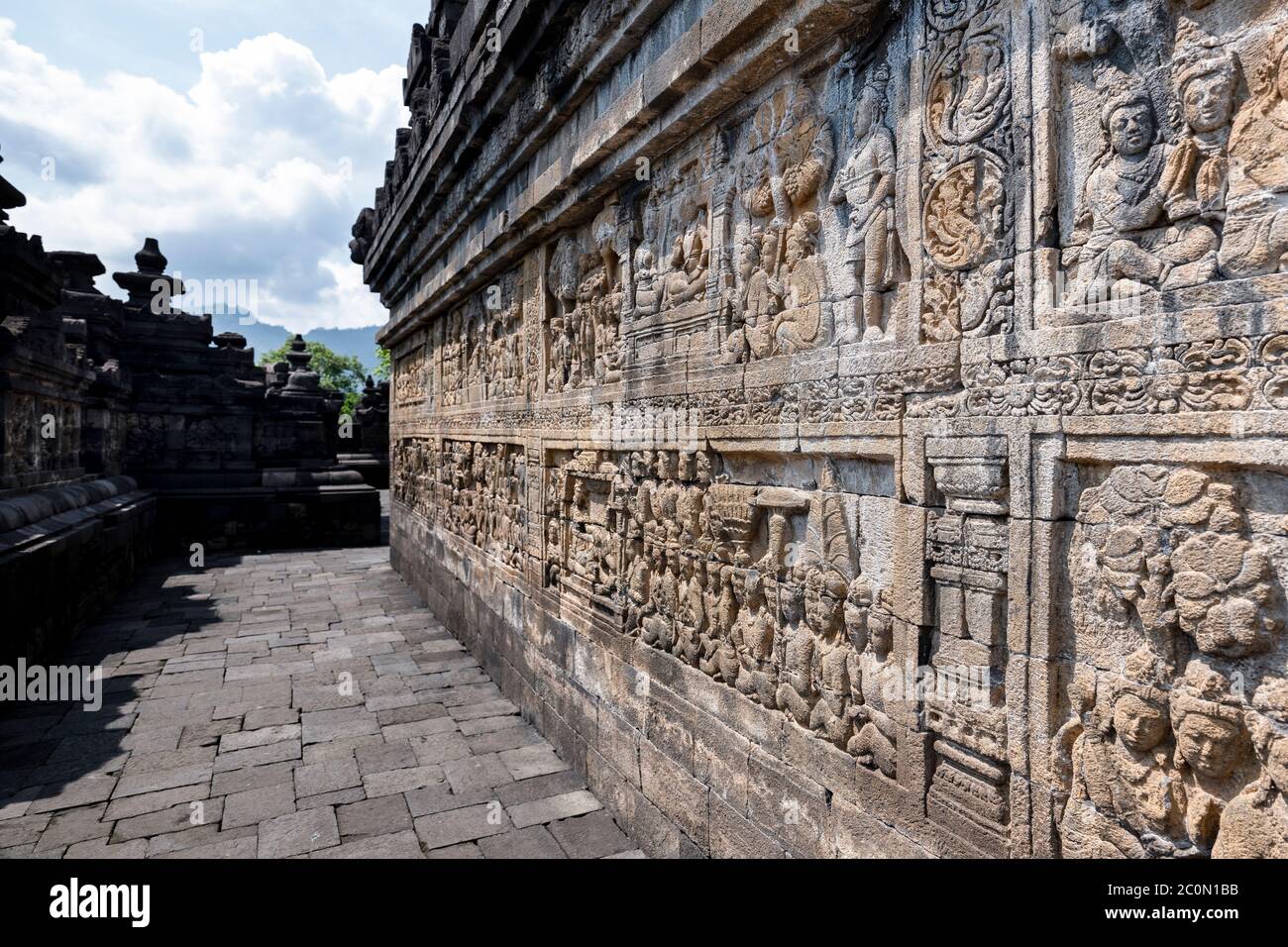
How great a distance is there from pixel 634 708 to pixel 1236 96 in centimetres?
355

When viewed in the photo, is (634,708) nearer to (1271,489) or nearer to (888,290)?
(888,290)

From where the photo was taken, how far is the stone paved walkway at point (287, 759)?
13.1 ft

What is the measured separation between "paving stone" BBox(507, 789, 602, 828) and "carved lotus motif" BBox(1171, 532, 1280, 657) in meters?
3.40

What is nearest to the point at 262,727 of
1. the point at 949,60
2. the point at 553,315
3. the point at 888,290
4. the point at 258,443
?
the point at 553,315

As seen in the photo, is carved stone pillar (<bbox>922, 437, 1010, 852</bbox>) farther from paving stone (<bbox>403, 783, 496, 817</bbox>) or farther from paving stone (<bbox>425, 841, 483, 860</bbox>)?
paving stone (<bbox>403, 783, 496, 817</bbox>)

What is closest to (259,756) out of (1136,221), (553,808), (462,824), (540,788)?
(462,824)

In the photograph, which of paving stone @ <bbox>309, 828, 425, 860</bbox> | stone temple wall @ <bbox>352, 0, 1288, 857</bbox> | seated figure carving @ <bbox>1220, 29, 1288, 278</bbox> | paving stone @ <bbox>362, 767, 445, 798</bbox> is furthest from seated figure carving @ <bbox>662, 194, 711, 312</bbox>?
paving stone @ <bbox>362, 767, 445, 798</bbox>

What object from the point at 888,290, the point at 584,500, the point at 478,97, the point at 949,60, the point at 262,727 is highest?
the point at 478,97

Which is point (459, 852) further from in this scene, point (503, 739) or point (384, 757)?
Answer: point (503, 739)

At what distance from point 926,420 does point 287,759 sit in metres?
4.57

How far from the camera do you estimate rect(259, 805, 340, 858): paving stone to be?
3.86 meters

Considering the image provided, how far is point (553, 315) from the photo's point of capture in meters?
5.70

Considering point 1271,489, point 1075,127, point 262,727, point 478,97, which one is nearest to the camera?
point 1271,489

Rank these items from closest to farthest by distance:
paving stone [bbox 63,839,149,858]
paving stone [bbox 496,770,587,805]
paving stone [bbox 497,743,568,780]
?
paving stone [bbox 63,839,149,858] → paving stone [bbox 496,770,587,805] → paving stone [bbox 497,743,568,780]
